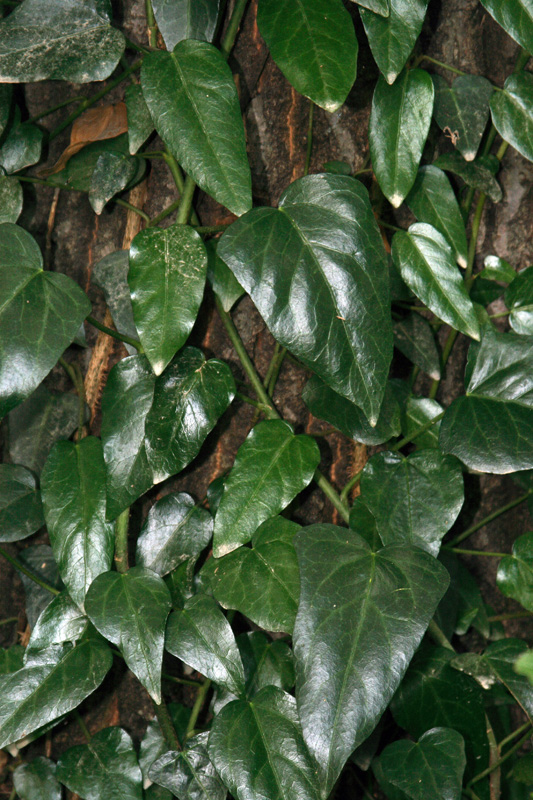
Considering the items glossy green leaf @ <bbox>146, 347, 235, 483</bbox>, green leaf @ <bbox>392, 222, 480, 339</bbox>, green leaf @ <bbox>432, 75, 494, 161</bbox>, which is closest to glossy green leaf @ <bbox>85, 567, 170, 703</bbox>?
glossy green leaf @ <bbox>146, 347, 235, 483</bbox>

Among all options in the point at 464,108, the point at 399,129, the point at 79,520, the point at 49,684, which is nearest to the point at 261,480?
the point at 79,520

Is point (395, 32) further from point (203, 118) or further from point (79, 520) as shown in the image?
point (79, 520)

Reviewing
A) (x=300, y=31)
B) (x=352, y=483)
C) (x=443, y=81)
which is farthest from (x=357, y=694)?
(x=443, y=81)

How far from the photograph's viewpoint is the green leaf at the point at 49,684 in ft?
2.63

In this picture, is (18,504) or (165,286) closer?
(165,286)

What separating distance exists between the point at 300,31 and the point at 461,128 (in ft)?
1.00

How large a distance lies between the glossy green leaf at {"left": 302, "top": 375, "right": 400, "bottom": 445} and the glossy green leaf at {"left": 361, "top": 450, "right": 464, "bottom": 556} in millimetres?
30

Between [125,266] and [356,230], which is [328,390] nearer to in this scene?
[356,230]

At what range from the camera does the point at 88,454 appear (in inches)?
34.5

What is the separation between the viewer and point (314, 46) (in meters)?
0.75

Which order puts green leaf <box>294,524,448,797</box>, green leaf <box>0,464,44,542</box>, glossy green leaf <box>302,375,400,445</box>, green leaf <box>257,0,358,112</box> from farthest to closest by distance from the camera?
green leaf <box>0,464,44,542</box>, glossy green leaf <box>302,375,400,445</box>, green leaf <box>257,0,358,112</box>, green leaf <box>294,524,448,797</box>

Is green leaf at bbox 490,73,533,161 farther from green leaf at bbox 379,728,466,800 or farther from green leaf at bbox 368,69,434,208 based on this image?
green leaf at bbox 379,728,466,800

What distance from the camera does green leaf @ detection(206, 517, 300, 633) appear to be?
77cm

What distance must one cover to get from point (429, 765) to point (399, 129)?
0.77 m
